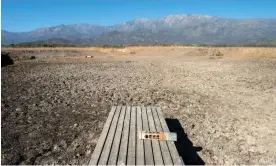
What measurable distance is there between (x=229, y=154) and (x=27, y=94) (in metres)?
9.26

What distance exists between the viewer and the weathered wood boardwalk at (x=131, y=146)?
5.93 m

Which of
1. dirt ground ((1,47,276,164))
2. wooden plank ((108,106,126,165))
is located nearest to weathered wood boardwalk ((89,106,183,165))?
wooden plank ((108,106,126,165))

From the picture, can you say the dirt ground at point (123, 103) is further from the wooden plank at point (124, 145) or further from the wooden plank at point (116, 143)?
the wooden plank at point (124, 145)

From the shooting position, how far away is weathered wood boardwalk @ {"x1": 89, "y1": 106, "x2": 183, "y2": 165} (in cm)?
593

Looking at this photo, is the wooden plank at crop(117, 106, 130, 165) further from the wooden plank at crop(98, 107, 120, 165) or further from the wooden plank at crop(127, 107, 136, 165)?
the wooden plank at crop(98, 107, 120, 165)

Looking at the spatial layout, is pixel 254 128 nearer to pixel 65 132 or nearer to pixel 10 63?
pixel 65 132

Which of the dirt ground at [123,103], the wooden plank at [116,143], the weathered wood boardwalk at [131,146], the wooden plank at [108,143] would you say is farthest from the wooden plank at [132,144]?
the dirt ground at [123,103]

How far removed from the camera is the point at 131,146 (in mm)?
6664

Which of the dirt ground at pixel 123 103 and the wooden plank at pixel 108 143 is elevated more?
the wooden plank at pixel 108 143

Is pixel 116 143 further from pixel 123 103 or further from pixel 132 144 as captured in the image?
pixel 123 103

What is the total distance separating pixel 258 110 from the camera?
12.9 meters

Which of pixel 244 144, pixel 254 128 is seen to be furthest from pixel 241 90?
pixel 244 144

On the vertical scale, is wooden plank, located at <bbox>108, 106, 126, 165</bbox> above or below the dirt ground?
above

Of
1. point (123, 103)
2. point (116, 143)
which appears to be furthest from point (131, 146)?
point (123, 103)
